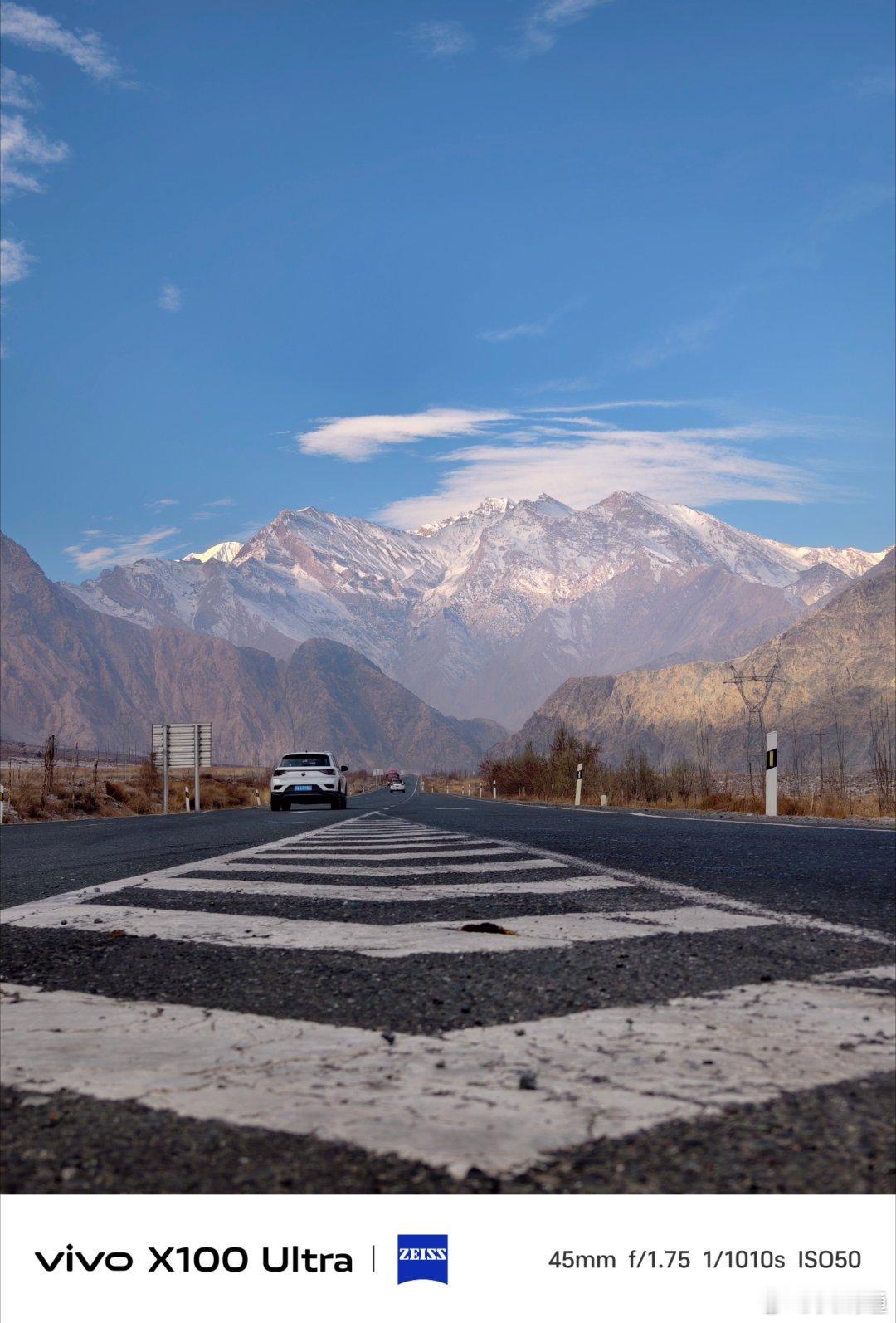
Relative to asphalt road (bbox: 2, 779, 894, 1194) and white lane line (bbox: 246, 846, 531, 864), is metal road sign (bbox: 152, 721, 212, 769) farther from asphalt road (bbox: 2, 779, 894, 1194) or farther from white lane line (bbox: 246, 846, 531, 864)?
asphalt road (bbox: 2, 779, 894, 1194)

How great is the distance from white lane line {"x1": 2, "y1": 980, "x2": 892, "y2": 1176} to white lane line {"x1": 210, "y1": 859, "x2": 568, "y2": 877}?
4.01 meters

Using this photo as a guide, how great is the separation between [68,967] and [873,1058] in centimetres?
246

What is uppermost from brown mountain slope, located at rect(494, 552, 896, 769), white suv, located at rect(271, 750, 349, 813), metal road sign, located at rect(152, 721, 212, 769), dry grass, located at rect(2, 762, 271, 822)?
brown mountain slope, located at rect(494, 552, 896, 769)

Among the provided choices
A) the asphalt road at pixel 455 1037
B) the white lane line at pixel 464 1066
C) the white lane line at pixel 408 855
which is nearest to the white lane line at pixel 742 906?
the asphalt road at pixel 455 1037

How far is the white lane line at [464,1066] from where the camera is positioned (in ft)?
6.61

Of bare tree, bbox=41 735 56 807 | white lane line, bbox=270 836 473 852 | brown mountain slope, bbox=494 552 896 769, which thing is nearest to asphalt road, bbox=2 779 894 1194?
white lane line, bbox=270 836 473 852

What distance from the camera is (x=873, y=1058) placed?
2438 millimetres

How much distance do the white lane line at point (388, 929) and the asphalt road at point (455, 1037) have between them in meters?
0.02

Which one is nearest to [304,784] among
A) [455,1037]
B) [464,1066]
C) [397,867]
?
[397,867]

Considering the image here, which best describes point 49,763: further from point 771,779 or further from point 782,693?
point 782,693
